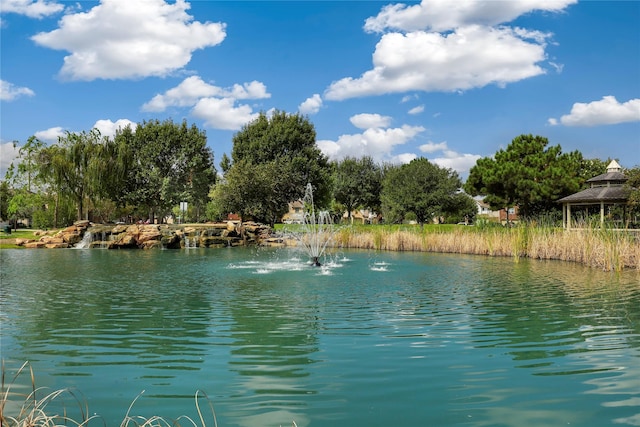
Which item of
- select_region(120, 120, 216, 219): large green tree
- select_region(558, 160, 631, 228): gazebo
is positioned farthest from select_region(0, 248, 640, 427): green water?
select_region(120, 120, 216, 219): large green tree

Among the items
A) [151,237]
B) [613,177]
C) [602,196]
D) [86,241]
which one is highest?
[613,177]

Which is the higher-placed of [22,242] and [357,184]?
[357,184]

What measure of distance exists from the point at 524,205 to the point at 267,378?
127 feet

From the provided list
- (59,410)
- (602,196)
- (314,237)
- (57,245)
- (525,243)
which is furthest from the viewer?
(57,245)

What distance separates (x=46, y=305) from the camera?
35.0 ft

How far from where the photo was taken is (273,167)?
47094mm

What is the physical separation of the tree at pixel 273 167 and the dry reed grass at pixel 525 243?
1379 centimetres

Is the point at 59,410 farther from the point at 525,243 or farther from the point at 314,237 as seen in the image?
the point at 314,237

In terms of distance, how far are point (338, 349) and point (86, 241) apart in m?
30.9

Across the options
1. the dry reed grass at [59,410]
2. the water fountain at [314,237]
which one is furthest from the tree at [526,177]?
the dry reed grass at [59,410]

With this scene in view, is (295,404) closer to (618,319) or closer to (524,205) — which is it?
(618,319)

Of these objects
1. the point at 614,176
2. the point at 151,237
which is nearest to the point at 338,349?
the point at 151,237

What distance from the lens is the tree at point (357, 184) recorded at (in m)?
68.7

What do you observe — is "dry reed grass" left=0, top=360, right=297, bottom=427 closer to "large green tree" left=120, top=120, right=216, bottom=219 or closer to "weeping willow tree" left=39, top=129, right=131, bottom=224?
"weeping willow tree" left=39, top=129, right=131, bottom=224
